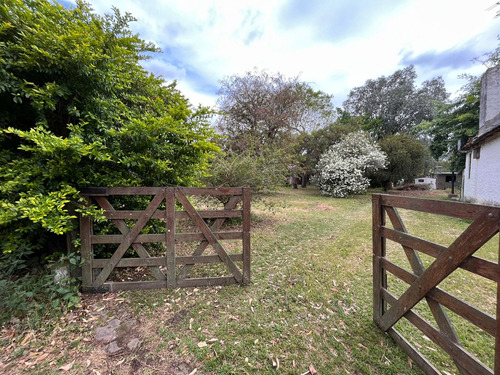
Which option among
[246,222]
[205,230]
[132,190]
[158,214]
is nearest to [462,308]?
[246,222]

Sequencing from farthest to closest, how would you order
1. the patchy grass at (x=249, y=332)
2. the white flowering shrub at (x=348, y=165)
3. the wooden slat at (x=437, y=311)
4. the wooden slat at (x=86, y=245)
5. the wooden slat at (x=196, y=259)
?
the white flowering shrub at (x=348, y=165) → the wooden slat at (x=196, y=259) → the wooden slat at (x=86, y=245) → the patchy grass at (x=249, y=332) → the wooden slat at (x=437, y=311)

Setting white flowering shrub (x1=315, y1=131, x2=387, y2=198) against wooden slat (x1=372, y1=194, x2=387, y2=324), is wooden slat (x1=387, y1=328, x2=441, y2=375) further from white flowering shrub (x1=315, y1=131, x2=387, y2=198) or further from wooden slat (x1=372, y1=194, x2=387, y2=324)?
white flowering shrub (x1=315, y1=131, x2=387, y2=198)

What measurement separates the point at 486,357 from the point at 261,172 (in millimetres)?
5560

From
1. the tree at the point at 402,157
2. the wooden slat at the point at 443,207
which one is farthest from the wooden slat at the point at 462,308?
the tree at the point at 402,157

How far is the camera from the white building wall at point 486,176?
8.58 meters

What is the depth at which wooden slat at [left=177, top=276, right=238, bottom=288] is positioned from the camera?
3037 mm

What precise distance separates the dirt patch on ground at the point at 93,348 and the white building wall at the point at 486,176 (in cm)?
1276

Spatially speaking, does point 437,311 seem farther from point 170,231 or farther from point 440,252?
point 170,231

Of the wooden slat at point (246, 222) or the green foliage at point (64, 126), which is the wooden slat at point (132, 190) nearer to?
the green foliage at point (64, 126)

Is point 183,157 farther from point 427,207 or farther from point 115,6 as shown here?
point 427,207

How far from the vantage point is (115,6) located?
2920 mm

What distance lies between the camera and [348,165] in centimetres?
1576

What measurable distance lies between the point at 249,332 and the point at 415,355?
5.41 feet

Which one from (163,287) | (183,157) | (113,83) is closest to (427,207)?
(183,157)
